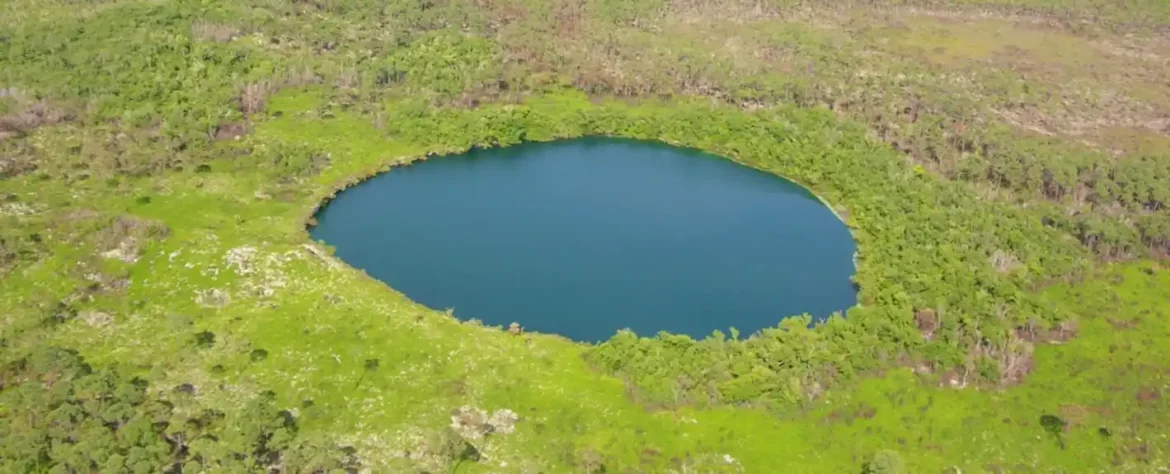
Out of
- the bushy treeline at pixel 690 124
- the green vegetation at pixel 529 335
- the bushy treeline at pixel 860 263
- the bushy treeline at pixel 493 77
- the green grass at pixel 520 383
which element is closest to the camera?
the green grass at pixel 520 383

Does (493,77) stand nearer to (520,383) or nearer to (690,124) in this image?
(690,124)

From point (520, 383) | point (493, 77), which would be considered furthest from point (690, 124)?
point (520, 383)

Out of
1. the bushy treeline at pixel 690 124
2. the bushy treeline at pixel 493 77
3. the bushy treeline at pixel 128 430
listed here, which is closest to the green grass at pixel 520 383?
the bushy treeline at pixel 128 430

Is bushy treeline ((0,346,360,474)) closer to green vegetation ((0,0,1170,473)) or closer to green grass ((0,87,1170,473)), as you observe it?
green vegetation ((0,0,1170,473))

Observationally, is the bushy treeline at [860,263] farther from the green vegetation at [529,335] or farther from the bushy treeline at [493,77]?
the bushy treeline at [493,77]

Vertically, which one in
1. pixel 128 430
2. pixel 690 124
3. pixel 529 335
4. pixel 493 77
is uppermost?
pixel 493 77

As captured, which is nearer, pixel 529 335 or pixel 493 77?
pixel 529 335
